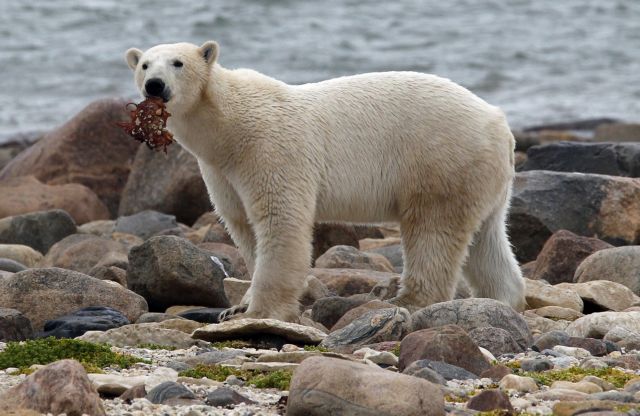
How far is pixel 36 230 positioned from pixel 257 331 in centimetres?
573

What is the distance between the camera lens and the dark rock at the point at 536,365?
20.0ft

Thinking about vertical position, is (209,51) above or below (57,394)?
above

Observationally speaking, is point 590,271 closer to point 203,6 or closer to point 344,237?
point 344,237

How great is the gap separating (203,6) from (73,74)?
8.87 metres

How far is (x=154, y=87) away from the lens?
774cm

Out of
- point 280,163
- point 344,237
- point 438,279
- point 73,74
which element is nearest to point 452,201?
point 438,279

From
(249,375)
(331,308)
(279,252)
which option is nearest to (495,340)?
(249,375)

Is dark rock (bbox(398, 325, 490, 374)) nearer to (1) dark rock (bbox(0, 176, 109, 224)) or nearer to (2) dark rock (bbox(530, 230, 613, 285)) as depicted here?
(2) dark rock (bbox(530, 230, 613, 285))

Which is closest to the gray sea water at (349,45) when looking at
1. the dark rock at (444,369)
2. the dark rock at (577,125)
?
the dark rock at (577,125)

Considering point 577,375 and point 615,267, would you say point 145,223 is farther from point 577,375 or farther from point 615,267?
point 577,375

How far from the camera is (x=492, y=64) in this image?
30.0 metres

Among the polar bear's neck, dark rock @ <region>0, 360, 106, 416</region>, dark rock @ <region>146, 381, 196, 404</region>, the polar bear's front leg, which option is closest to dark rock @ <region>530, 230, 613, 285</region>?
the polar bear's front leg

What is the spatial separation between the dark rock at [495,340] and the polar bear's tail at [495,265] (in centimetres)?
182

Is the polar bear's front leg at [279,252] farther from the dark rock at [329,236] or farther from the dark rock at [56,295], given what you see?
the dark rock at [329,236]
